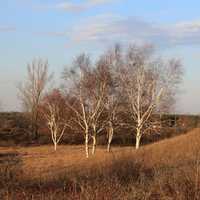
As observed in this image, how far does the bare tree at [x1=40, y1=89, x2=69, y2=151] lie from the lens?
62.5 m

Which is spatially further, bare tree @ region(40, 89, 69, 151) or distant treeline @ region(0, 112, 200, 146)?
distant treeline @ region(0, 112, 200, 146)

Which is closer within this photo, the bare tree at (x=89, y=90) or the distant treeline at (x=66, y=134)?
the bare tree at (x=89, y=90)

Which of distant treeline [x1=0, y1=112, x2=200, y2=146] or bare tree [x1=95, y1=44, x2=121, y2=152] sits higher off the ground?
bare tree [x1=95, y1=44, x2=121, y2=152]

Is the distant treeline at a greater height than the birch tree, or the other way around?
the birch tree

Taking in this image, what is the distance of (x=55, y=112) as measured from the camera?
64.0m

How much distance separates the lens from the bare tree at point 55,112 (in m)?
62.5

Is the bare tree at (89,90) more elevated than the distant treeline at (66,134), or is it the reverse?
the bare tree at (89,90)

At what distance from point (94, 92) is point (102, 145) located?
2146 cm

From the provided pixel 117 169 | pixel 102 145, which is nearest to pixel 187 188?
pixel 117 169

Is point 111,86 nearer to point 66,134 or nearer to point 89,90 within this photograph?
point 89,90

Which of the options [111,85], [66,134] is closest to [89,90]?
[111,85]

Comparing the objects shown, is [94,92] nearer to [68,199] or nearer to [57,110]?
[57,110]

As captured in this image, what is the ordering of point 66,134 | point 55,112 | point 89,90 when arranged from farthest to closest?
point 66,134 → point 55,112 → point 89,90

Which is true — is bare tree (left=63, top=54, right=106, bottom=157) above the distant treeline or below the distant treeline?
above
